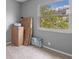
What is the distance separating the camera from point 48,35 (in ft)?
14.7

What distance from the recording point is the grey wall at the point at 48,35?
3732 mm

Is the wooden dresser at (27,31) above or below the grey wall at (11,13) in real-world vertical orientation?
below

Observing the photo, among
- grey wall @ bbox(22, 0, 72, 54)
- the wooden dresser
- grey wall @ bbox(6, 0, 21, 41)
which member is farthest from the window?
grey wall @ bbox(6, 0, 21, 41)

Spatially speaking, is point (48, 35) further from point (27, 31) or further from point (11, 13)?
point (11, 13)

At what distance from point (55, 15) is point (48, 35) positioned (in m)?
0.91

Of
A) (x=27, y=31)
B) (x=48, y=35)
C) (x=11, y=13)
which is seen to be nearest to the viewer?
(x=48, y=35)

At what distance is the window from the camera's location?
12.3 feet

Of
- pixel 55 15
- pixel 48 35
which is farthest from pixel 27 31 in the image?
pixel 55 15

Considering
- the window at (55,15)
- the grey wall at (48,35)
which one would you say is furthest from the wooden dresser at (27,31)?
the window at (55,15)

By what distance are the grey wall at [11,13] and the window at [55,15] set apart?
166cm

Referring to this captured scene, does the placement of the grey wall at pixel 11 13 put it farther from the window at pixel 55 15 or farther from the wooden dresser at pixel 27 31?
the window at pixel 55 15

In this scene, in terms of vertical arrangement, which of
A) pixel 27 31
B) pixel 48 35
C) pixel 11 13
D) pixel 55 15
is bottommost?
pixel 48 35

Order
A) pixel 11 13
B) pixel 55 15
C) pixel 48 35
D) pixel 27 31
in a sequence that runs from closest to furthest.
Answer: pixel 55 15 → pixel 48 35 → pixel 27 31 → pixel 11 13

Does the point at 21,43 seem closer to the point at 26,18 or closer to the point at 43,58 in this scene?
the point at 26,18
